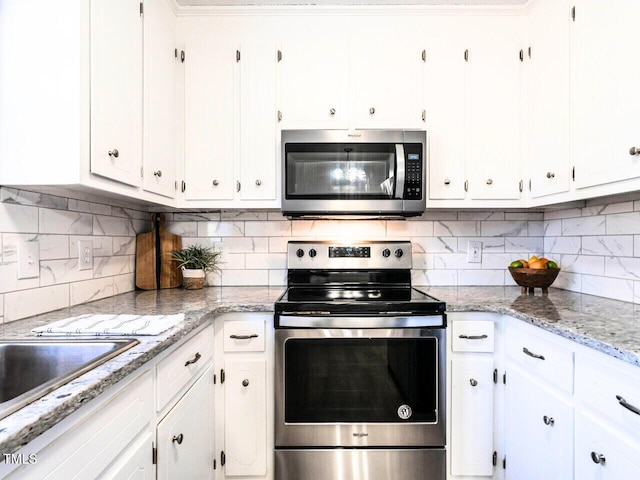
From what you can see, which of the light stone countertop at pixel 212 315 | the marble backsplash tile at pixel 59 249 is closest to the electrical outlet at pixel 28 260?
the marble backsplash tile at pixel 59 249

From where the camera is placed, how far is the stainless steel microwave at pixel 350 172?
1.88 meters

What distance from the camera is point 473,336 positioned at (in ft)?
5.60

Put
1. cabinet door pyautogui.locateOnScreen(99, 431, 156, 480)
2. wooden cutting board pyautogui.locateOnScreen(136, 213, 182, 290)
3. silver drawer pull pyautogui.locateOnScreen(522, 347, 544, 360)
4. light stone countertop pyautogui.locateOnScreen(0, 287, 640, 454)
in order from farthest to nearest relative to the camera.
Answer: wooden cutting board pyautogui.locateOnScreen(136, 213, 182, 290)
silver drawer pull pyautogui.locateOnScreen(522, 347, 544, 360)
cabinet door pyautogui.locateOnScreen(99, 431, 156, 480)
light stone countertop pyautogui.locateOnScreen(0, 287, 640, 454)

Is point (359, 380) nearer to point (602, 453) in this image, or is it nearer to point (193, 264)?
point (602, 453)

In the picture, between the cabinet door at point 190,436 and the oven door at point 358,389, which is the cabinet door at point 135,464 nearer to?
the cabinet door at point 190,436

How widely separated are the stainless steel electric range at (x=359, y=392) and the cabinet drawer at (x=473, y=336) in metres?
0.08

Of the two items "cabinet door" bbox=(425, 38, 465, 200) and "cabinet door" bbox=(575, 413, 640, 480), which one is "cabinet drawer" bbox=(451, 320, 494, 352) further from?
"cabinet door" bbox=(425, 38, 465, 200)

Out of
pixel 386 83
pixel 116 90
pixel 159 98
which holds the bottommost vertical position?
pixel 116 90

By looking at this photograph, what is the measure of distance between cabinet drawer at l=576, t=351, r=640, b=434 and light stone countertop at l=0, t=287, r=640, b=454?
0.19 ft

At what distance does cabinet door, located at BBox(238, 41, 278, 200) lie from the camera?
1973 millimetres

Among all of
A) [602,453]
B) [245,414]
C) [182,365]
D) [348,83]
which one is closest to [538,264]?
[602,453]

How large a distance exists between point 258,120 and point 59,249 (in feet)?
3.63

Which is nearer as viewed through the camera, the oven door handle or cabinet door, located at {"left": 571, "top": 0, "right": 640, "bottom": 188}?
cabinet door, located at {"left": 571, "top": 0, "right": 640, "bottom": 188}

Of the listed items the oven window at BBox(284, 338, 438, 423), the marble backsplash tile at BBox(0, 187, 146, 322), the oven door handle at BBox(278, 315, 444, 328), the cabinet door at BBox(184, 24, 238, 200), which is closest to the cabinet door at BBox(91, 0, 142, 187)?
the marble backsplash tile at BBox(0, 187, 146, 322)
